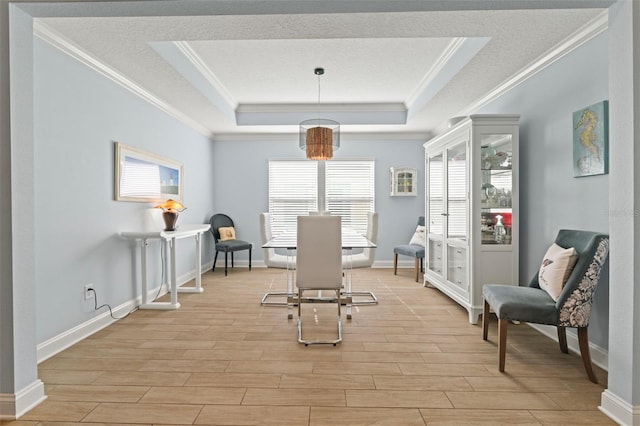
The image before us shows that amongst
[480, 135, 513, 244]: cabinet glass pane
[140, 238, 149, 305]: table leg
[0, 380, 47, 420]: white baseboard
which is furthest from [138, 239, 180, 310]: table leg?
[480, 135, 513, 244]: cabinet glass pane

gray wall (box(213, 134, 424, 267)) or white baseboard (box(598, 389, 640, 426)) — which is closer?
white baseboard (box(598, 389, 640, 426))

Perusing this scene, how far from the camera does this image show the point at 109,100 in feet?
10.7

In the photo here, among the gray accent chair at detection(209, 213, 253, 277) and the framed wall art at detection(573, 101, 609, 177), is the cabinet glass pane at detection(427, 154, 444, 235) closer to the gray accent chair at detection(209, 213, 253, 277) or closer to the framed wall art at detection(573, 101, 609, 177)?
the framed wall art at detection(573, 101, 609, 177)

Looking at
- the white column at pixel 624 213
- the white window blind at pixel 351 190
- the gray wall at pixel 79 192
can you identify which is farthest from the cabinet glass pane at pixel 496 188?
the gray wall at pixel 79 192

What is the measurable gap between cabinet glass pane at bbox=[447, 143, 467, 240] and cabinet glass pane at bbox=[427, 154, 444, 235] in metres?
0.21

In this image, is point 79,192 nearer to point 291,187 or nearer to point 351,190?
point 291,187

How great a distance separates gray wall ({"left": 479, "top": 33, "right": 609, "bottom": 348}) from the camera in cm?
243

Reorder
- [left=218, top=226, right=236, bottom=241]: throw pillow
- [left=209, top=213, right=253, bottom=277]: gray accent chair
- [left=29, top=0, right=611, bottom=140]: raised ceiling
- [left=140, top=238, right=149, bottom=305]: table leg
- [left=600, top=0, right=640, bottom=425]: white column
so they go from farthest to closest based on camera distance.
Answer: [left=218, top=226, right=236, bottom=241]: throw pillow
[left=209, top=213, right=253, bottom=277]: gray accent chair
[left=140, top=238, right=149, bottom=305]: table leg
[left=29, top=0, right=611, bottom=140]: raised ceiling
[left=600, top=0, right=640, bottom=425]: white column

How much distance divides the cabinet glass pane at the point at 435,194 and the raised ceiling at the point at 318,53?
0.77 m

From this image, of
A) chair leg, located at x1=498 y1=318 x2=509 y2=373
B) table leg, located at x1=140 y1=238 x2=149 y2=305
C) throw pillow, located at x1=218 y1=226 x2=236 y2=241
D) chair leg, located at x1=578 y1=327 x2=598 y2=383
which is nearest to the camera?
chair leg, located at x1=578 y1=327 x2=598 y2=383

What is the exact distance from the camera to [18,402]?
1.85 meters

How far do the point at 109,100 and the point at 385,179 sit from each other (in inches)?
169

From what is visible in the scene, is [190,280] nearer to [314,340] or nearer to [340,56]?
[314,340]

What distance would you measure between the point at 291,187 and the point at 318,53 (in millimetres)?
2886
